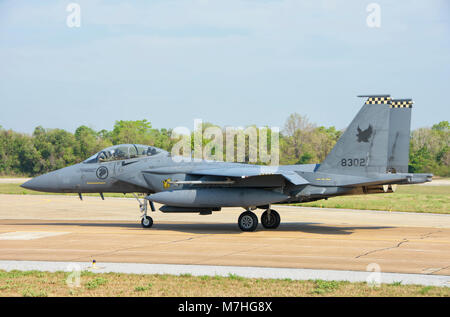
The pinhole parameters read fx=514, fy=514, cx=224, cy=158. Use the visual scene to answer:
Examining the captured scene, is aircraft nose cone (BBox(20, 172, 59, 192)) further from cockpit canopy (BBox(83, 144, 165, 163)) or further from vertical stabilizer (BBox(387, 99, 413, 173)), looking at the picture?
vertical stabilizer (BBox(387, 99, 413, 173))

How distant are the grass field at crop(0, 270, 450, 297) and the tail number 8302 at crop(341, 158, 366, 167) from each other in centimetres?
827

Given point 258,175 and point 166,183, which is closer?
point 258,175

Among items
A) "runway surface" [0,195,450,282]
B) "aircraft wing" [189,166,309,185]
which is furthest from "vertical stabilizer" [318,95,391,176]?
"runway surface" [0,195,450,282]

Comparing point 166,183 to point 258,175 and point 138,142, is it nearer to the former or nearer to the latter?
point 258,175

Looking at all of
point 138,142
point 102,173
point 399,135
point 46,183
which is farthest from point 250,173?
point 138,142

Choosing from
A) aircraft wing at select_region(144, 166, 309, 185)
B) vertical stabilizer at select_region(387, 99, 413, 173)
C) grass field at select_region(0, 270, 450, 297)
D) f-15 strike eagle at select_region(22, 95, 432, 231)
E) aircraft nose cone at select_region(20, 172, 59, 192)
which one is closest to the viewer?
grass field at select_region(0, 270, 450, 297)

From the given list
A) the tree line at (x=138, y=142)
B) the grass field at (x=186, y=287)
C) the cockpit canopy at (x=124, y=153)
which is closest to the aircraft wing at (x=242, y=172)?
the cockpit canopy at (x=124, y=153)

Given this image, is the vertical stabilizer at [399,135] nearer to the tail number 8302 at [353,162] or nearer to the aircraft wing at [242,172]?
the tail number 8302 at [353,162]

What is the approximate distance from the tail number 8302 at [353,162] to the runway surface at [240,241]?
2436 millimetres

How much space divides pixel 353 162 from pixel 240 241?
193 inches

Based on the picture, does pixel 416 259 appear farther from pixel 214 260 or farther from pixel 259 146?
pixel 259 146

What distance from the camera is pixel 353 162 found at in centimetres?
1766

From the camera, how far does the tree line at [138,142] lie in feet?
179

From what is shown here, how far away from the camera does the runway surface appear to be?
12.5 m
